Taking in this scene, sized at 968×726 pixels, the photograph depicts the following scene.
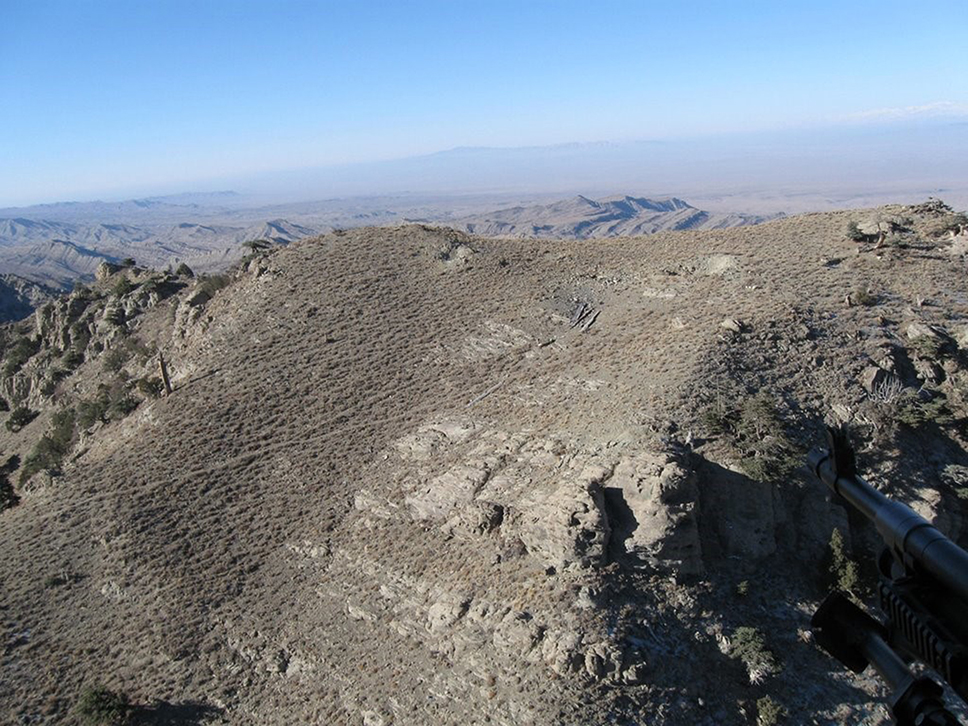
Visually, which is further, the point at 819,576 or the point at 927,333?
the point at 927,333

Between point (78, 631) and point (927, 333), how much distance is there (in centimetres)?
2795

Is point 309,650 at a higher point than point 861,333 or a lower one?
lower

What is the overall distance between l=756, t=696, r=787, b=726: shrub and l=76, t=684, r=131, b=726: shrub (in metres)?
14.7

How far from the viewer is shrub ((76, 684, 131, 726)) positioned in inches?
578

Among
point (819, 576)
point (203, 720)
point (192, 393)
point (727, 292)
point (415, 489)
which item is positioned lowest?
point (203, 720)

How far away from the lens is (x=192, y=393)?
81.3 feet

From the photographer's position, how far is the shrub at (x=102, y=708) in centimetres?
1469

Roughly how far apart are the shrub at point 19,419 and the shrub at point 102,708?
24.4 meters

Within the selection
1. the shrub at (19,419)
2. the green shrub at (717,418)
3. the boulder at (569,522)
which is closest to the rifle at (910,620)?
the boulder at (569,522)

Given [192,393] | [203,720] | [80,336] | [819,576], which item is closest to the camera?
[203,720]

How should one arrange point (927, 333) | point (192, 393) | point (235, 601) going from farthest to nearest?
1. point (192, 393)
2. point (927, 333)
3. point (235, 601)

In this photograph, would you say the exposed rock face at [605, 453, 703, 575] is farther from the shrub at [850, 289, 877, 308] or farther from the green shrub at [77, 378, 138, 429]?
the green shrub at [77, 378, 138, 429]

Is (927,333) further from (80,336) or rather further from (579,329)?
(80,336)

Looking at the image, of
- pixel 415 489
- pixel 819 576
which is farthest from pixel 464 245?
pixel 819 576
